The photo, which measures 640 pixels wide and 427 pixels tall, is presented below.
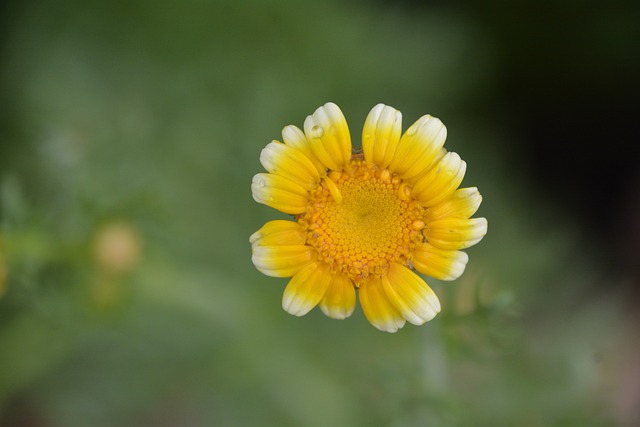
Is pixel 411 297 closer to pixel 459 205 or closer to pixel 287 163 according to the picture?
pixel 459 205

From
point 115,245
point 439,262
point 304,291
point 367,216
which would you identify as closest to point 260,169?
point 115,245

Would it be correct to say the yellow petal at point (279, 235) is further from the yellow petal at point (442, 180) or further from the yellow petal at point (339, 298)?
the yellow petal at point (442, 180)

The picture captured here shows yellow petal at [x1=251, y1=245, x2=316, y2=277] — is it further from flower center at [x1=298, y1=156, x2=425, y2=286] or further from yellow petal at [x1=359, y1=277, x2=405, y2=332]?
yellow petal at [x1=359, y1=277, x2=405, y2=332]

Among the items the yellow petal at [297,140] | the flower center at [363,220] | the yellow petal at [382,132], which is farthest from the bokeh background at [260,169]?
the yellow petal at [382,132]

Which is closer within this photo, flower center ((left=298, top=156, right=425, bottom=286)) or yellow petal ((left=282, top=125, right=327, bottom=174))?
yellow petal ((left=282, top=125, right=327, bottom=174))

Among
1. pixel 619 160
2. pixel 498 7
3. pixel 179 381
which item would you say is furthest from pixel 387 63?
pixel 179 381

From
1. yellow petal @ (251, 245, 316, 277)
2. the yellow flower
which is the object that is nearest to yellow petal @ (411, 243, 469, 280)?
the yellow flower

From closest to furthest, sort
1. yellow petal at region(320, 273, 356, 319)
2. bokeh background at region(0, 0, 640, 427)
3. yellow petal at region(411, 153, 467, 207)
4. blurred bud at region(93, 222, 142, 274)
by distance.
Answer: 1. yellow petal at region(411, 153, 467, 207)
2. yellow petal at region(320, 273, 356, 319)
3. blurred bud at region(93, 222, 142, 274)
4. bokeh background at region(0, 0, 640, 427)
